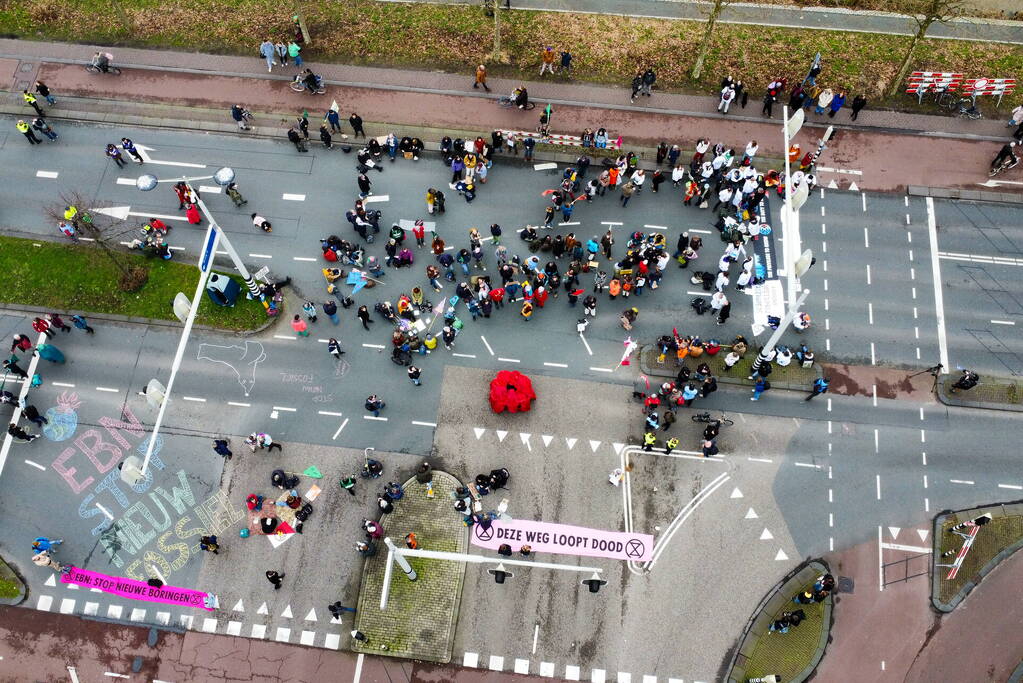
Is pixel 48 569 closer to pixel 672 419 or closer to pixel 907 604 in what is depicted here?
pixel 672 419

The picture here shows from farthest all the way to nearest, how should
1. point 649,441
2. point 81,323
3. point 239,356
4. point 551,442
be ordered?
point 239,356
point 81,323
point 551,442
point 649,441

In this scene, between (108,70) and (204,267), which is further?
(108,70)

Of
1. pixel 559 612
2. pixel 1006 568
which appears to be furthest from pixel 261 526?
pixel 1006 568

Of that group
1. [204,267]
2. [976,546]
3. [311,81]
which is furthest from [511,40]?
[976,546]

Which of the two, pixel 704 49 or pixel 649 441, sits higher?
pixel 704 49

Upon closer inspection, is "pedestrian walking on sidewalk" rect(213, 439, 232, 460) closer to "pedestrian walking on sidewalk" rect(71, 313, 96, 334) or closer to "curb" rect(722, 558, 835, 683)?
"pedestrian walking on sidewalk" rect(71, 313, 96, 334)

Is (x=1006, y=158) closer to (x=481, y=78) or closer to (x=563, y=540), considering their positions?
(x=481, y=78)

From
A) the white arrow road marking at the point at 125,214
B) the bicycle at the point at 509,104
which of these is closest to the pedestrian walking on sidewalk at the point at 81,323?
the white arrow road marking at the point at 125,214
